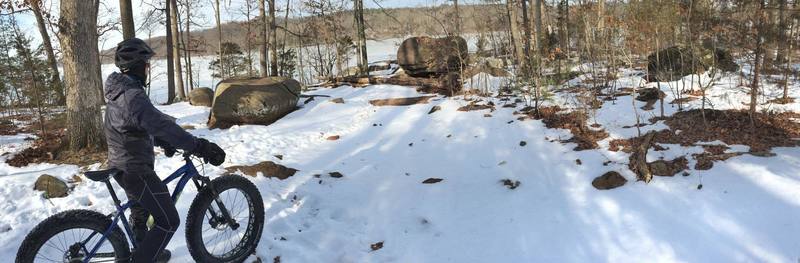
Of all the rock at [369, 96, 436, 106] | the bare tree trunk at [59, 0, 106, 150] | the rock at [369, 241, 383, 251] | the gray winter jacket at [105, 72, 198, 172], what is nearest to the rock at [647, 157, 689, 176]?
the rock at [369, 241, 383, 251]

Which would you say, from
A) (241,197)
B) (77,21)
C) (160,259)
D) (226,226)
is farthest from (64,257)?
(77,21)

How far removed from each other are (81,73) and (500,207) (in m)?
5.71

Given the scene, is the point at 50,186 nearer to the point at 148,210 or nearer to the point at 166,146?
the point at 166,146

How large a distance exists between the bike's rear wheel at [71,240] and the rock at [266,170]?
2.93 meters

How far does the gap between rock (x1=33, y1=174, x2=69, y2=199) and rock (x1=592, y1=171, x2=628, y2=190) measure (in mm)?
5938

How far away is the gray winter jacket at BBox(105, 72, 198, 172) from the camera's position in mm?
2947

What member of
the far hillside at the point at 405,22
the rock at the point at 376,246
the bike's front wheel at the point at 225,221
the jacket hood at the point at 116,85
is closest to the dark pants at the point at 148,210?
the bike's front wheel at the point at 225,221

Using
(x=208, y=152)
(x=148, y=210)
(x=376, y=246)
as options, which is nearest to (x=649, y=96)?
(x=376, y=246)

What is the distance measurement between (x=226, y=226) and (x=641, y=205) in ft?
12.8

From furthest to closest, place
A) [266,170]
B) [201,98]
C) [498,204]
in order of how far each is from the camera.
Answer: [201,98]
[266,170]
[498,204]

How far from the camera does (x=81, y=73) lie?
6.21 meters

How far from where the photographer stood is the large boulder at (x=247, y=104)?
10.2m

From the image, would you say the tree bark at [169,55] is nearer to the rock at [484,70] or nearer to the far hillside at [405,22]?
the far hillside at [405,22]

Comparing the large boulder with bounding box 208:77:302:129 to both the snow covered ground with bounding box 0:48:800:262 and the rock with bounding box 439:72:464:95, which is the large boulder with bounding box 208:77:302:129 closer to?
the snow covered ground with bounding box 0:48:800:262
